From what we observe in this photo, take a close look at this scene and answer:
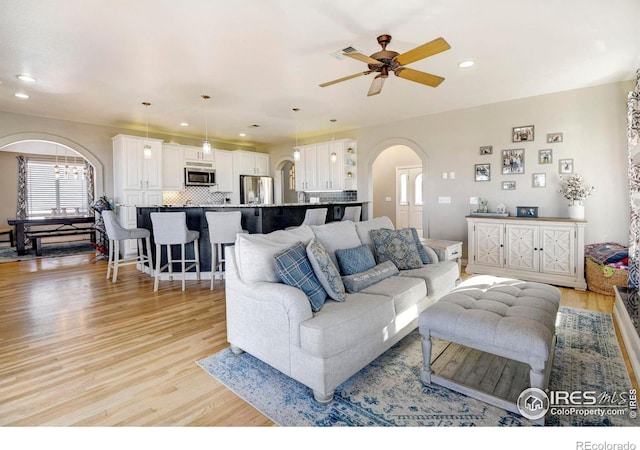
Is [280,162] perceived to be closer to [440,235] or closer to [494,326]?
[440,235]

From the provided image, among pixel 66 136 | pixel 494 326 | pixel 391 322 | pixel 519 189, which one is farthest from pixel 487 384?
pixel 66 136

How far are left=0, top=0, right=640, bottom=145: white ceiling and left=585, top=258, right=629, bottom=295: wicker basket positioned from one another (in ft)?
7.80

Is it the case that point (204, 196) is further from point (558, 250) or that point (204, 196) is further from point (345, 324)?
point (558, 250)

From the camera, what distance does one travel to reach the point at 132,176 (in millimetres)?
6551

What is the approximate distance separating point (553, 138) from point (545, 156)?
0.88 ft

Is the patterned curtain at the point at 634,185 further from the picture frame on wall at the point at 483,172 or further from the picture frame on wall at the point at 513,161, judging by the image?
the picture frame on wall at the point at 483,172

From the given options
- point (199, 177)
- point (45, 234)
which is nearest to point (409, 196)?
point (199, 177)

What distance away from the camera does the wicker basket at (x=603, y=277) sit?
3.84 meters

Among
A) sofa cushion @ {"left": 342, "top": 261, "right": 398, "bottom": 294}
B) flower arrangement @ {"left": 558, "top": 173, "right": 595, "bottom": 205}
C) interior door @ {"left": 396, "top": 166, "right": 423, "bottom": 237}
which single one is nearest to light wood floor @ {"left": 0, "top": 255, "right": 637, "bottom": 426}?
sofa cushion @ {"left": 342, "top": 261, "right": 398, "bottom": 294}

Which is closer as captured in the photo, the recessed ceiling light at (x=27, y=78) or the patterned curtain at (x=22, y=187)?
the recessed ceiling light at (x=27, y=78)

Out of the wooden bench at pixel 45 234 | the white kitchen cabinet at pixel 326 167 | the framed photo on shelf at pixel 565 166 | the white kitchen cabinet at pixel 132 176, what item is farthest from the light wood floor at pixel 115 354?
the white kitchen cabinet at pixel 326 167

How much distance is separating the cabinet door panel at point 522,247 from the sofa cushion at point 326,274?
349 centimetres

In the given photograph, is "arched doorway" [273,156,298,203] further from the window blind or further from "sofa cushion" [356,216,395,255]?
the window blind

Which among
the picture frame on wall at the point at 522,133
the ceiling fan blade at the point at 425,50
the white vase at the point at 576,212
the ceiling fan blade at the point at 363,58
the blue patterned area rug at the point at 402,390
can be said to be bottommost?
the blue patterned area rug at the point at 402,390
